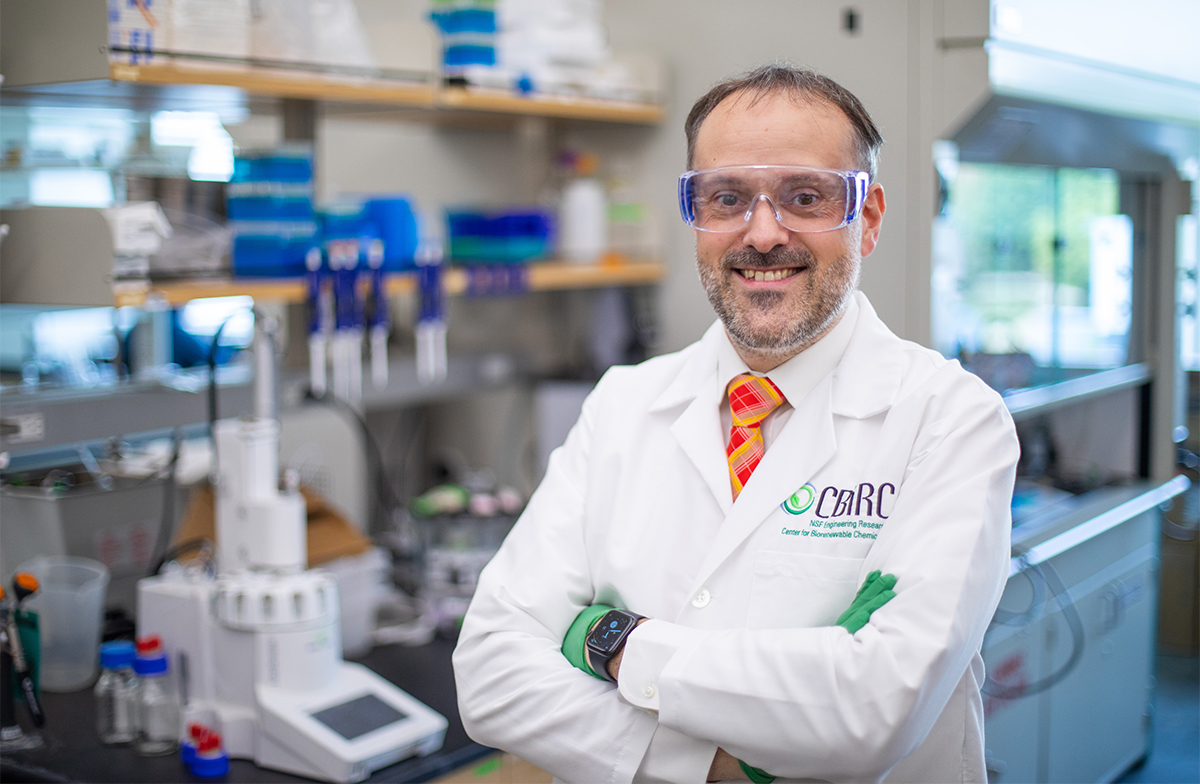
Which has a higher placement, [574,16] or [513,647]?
[574,16]

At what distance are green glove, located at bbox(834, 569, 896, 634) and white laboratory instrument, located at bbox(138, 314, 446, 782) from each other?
872mm

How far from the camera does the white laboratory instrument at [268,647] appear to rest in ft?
5.57

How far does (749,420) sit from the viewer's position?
1.38 meters

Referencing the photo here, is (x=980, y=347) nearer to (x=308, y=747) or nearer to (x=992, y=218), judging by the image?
(x=992, y=218)

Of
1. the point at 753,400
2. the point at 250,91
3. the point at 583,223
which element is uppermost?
the point at 250,91

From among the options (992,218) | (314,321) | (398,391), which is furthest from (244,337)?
(992,218)

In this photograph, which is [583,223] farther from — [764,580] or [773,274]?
[764,580]

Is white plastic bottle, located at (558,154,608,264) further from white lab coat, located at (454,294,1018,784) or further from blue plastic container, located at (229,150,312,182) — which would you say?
white lab coat, located at (454,294,1018,784)

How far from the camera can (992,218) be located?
2.72m

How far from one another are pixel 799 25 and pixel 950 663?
71.2 inches

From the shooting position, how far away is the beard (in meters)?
1.28

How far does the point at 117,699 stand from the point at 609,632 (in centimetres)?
99

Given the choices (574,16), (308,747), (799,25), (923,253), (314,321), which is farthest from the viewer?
(574,16)

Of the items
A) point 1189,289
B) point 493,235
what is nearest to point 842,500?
point 493,235
